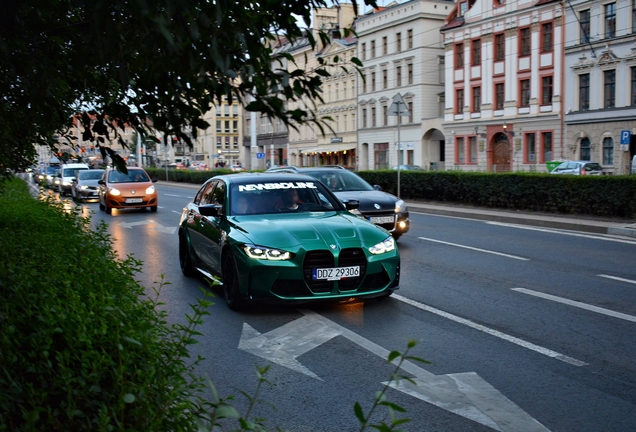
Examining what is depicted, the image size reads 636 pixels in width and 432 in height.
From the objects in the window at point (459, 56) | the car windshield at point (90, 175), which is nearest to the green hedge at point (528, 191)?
the car windshield at point (90, 175)

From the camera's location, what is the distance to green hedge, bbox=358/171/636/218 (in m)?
19.6

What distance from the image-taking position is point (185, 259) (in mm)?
11695

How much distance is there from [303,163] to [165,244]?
7799cm

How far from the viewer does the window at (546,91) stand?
53438mm

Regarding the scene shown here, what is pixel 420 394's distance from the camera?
5520mm

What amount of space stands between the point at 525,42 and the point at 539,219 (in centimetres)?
3842

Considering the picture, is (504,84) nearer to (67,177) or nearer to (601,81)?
(601,81)

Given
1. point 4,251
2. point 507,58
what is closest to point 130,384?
point 4,251

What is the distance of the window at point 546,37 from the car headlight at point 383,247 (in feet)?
158

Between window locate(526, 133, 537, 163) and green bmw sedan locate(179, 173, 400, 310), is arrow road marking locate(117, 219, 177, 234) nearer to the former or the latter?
green bmw sedan locate(179, 173, 400, 310)

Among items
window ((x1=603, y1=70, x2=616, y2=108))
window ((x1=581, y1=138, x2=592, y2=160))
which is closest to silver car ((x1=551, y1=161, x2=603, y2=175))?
window ((x1=581, y1=138, x2=592, y2=160))

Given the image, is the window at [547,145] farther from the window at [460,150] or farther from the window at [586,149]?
the window at [460,150]

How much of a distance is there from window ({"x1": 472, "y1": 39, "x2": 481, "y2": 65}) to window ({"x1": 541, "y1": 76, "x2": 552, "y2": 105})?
7502 mm

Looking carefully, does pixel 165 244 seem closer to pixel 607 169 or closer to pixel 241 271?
pixel 241 271
